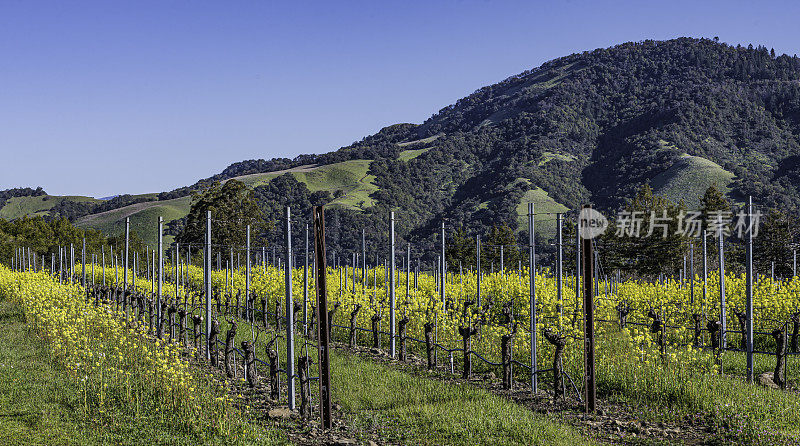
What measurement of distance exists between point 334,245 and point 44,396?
75921 mm

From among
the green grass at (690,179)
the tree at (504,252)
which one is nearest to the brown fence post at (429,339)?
the tree at (504,252)

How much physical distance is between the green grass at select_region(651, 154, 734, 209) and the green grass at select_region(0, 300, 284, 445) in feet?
308

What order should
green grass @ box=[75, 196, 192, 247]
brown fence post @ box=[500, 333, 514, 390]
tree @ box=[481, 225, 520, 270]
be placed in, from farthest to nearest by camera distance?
green grass @ box=[75, 196, 192, 247]
tree @ box=[481, 225, 520, 270]
brown fence post @ box=[500, 333, 514, 390]

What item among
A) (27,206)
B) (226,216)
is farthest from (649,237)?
(27,206)

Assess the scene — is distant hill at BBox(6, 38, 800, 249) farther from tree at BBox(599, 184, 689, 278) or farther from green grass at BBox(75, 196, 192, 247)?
tree at BBox(599, 184, 689, 278)

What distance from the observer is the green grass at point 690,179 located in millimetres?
96375

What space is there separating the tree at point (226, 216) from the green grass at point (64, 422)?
116 feet

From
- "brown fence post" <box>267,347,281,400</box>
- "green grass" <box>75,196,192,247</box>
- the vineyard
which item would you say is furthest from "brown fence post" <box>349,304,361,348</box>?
"green grass" <box>75,196,192,247</box>

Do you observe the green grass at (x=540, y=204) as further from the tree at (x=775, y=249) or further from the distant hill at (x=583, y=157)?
the tree at (x=775, y=249)

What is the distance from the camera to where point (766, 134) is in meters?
130

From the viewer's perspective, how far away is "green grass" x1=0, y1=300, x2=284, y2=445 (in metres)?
8.78

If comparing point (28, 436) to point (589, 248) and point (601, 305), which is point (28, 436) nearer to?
point (589, 248)

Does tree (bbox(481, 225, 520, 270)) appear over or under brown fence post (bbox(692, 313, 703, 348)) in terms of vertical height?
over

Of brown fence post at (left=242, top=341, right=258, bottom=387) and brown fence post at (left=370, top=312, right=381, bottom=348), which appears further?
brown fence post at (left=370, top=312, right=381, bottom=348)
